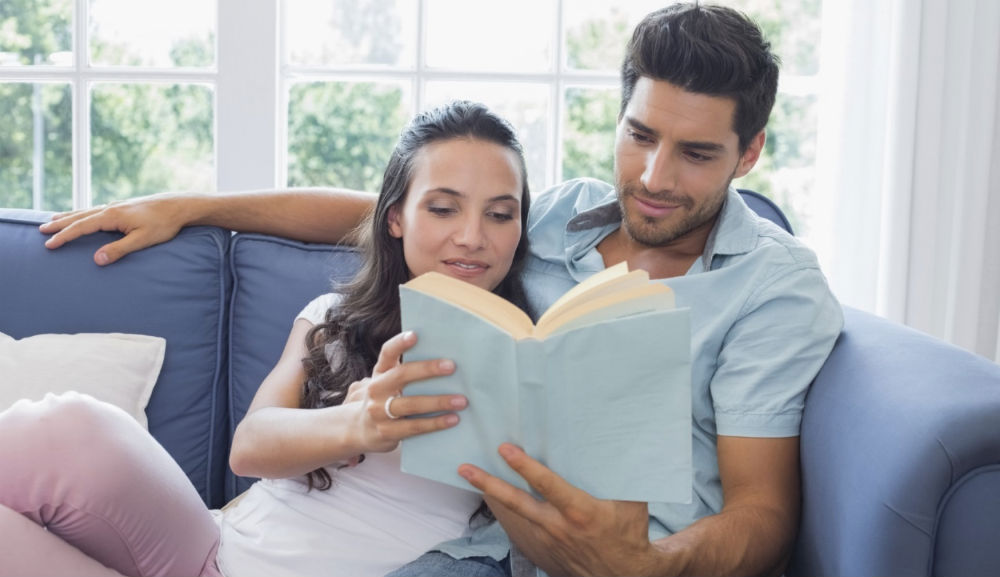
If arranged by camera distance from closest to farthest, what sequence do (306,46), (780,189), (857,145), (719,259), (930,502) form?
1. (930,502)
2. (719,259)
3. (857,145)
4. (306,46)
5. (780,189)

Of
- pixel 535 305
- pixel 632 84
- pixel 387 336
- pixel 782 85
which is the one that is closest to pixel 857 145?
pixel 782 85

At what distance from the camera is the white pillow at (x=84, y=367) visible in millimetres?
1613

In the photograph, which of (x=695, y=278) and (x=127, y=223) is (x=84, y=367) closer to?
(x=127, y=223)

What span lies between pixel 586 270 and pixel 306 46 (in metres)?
1.33

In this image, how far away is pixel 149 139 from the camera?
2.69m

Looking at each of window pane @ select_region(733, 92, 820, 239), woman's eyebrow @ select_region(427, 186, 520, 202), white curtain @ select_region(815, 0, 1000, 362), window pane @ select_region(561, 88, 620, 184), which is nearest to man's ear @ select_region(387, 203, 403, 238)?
woman's eyebrow @ select_region(427, 186, 520, 202)

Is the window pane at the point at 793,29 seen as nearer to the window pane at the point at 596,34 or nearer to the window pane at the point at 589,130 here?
the window pane at the point at 596,34

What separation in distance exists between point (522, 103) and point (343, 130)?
1.68 ft

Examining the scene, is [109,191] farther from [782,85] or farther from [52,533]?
[782,85]

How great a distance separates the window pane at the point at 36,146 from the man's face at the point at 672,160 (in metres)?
1.72

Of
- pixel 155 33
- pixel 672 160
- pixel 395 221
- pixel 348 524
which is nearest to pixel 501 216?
pixel 395 221

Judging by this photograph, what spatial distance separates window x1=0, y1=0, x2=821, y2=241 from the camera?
2.54 meters

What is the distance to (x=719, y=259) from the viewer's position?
60.9 inches

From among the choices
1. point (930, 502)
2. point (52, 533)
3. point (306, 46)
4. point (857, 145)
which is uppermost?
point (306, 46)
